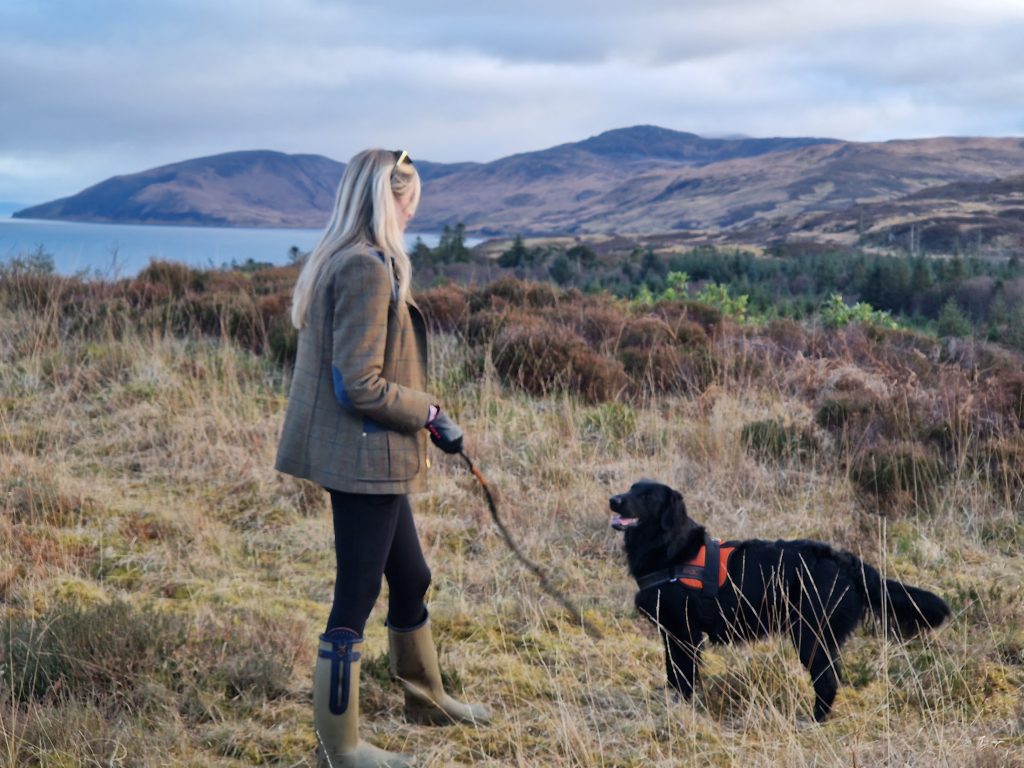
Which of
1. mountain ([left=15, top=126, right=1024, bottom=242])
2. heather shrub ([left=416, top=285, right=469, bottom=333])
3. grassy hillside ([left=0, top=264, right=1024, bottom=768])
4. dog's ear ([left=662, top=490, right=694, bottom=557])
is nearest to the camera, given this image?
grassy hillside ([left=0, top=264, right=1024, bottom=768])

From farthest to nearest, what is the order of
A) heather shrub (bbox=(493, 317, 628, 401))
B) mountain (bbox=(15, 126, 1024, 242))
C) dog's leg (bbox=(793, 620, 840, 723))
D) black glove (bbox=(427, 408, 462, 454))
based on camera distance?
mountain (bbox=(15, 126, 1024, 242))
heather shrub (bbox=(493, 317, 628, 401))
dog's leg (bbox=(793, 620, 840, 723))
black glove (bbox=(427, 408, 462, 454))

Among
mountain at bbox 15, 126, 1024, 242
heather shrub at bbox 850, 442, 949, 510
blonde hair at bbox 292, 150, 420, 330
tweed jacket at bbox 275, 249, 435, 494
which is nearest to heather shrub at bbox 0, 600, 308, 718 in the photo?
tweed jacket at bbox 275, 249, 435, 494

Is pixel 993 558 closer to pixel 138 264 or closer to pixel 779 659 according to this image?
pixel 779 659

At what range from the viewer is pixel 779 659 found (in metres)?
3.91

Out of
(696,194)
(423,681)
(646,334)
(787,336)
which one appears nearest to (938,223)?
(787,336)

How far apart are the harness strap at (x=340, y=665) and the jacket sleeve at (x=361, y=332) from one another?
30.3 inches

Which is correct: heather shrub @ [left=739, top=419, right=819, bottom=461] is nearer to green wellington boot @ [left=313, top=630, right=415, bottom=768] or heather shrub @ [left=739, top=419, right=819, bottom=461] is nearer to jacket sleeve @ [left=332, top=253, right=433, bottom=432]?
green wellington boot @ [left=313, top=630, right=415, bottom=768]

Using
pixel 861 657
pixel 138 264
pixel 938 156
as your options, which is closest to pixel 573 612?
pixel 861 657

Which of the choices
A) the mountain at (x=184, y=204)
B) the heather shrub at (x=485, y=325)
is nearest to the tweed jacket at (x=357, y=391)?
the heather shrub at (x=485, y=325)

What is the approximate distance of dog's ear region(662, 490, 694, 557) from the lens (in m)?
3.75

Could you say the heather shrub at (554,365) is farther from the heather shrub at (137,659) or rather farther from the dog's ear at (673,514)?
the heather shrub at (137,659)

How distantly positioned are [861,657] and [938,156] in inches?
6630

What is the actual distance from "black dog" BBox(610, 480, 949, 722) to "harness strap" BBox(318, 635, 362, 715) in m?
1.29

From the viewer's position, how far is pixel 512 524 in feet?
18.7
